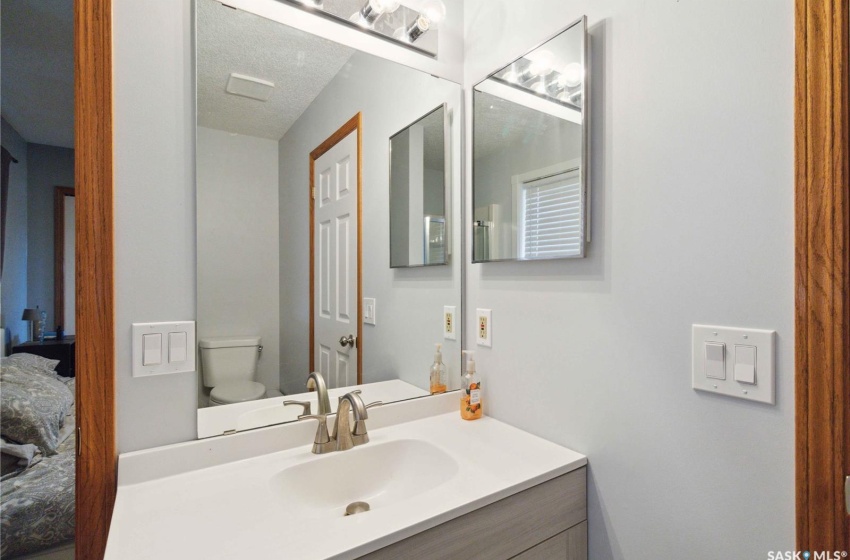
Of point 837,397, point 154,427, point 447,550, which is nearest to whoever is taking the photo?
point 837,397

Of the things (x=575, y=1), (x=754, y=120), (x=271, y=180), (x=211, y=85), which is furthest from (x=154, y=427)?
(x=575, y=1)

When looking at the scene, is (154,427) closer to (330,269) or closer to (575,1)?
(330,269)

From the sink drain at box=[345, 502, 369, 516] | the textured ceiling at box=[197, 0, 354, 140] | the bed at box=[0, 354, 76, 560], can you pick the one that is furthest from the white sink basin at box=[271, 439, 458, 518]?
the textured ceiling at box=[197, 0, 354, 140]

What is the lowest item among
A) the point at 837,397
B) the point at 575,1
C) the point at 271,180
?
the point at 837,397

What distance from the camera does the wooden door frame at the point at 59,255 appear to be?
2.88 feet

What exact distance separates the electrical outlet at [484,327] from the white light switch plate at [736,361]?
60 cm

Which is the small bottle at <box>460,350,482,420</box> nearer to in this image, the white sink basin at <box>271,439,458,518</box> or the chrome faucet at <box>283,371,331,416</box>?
the white sink basin at <box>271,439,458,518</box>

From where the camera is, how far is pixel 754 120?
0.70 meters

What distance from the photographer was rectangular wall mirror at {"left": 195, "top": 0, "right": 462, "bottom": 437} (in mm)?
994

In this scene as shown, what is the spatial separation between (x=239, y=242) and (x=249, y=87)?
432 mm

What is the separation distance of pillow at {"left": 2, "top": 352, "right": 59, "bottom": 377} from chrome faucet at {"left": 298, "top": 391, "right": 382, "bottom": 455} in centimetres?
58

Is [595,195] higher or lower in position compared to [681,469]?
higher

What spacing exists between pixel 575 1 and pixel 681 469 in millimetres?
1170

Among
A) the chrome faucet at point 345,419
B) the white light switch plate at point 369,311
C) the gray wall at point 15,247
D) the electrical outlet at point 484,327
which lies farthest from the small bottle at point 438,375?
the gray wall at point 15,247
